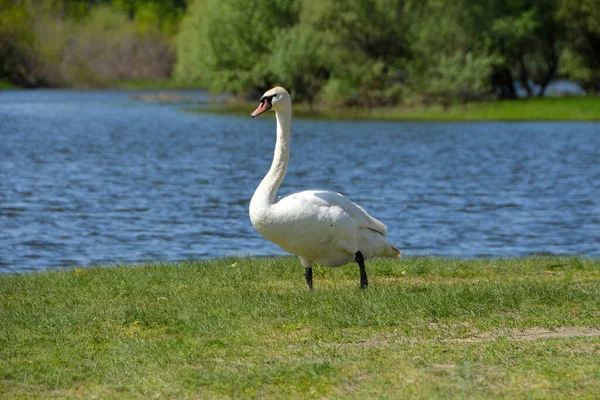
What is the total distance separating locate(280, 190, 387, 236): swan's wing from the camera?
440 inches

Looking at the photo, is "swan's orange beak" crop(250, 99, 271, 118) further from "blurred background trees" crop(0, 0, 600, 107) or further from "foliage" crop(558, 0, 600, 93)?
"foliage" crop(558, 0, 600, 93)

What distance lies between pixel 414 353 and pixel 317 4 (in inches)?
2214

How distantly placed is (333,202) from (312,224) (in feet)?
1.58

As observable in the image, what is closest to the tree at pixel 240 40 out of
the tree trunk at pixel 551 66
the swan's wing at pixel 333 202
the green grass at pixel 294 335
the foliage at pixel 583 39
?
the foliage at pixel 583 39

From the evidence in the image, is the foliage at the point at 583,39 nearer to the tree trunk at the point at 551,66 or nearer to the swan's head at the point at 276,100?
the tree trunk at the point at 551,66

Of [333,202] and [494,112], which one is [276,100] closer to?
[333,202]

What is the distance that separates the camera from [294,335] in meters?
9.31

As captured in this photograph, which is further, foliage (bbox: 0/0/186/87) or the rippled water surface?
foliage (bbox: 0/0/186/87)

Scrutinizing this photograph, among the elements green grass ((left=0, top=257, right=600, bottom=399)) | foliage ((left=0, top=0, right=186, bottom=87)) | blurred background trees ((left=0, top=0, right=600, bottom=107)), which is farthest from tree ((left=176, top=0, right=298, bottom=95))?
green grass ((left=0, top=257, right=600, bottom=399))

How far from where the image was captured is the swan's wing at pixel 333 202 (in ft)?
36.6

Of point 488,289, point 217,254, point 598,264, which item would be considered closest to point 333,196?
point 488,289

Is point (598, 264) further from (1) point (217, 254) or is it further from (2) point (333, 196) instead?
(1) point (217, 254)

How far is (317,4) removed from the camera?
63031 millimetres

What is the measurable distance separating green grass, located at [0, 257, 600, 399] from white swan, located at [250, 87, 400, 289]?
0.47m
